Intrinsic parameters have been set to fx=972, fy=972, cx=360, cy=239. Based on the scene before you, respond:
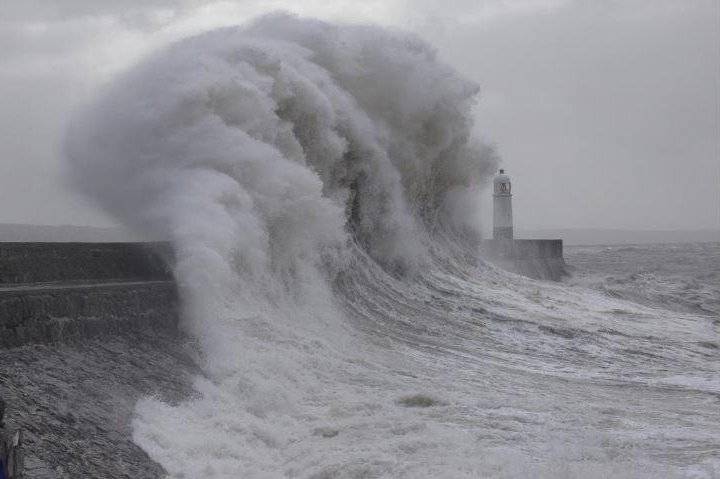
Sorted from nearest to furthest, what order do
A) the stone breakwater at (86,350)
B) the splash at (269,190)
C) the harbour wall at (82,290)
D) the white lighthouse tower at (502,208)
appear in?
the stone breakwater at (86,350)
the harbour wall at (82,290)
the splash at (269,190)
the white lighthouse tower at (502,208)

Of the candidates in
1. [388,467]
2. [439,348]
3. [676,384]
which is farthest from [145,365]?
[676,384]

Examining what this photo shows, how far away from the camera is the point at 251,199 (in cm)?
969

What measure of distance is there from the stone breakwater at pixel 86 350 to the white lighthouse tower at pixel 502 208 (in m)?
17.7

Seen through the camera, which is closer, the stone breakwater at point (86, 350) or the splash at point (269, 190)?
the stone breakwater at point (86, 350)

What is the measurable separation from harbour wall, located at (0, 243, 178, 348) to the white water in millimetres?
336

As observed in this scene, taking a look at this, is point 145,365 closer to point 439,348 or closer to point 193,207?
point 193,207

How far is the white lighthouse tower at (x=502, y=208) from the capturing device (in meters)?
25.0

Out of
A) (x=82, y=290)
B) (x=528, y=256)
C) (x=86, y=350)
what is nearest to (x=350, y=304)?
(x=82, y=290)

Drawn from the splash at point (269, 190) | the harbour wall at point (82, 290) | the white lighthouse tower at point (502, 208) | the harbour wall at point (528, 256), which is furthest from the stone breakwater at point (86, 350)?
the white lighthouse tower at point (502, 208)

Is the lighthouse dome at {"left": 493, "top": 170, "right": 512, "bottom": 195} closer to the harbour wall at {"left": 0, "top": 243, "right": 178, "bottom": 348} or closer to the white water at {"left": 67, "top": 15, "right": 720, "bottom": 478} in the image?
the white water at {"left": 67, "top": 15, "right": 720, "bottom": 478}

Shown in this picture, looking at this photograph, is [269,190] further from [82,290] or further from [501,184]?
[501,184]

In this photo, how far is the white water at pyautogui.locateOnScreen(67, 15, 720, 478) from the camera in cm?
588

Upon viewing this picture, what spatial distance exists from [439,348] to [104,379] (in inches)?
188

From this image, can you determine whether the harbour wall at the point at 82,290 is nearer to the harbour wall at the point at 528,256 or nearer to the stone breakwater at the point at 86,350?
the stone breakwater at the point at 86,350
